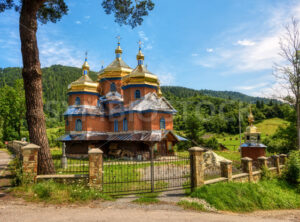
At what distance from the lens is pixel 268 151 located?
26.6m

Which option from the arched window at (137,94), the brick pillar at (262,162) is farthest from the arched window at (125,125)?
the brick pillar at (262,162)

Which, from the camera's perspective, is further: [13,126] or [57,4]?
[13,126]

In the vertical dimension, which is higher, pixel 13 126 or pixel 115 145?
pixel 13 126

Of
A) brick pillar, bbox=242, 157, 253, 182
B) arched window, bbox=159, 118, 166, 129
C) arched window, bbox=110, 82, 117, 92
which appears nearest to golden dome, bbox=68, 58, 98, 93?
arched window, bbox=110, 82, 117, 92

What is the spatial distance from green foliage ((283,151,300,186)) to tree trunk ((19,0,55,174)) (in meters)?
11.2

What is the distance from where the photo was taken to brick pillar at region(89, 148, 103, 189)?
7.03m

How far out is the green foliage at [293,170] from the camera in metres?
10.5

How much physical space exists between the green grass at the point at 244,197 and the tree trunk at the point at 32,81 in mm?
5956

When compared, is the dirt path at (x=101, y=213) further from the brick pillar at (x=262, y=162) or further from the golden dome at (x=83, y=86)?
the golden dome at (x=83, y=86)

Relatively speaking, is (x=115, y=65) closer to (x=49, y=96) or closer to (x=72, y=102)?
(x=72, y=102)

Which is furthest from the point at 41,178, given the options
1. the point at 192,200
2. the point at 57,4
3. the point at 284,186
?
the point at 284,186

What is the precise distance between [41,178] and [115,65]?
59.5ft

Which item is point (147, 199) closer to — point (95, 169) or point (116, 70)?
point (95, 169)

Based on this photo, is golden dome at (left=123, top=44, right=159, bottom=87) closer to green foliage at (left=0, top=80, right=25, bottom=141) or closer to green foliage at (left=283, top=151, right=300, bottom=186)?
green foliage at (left=283, top=151, right=300, bottom=186)
